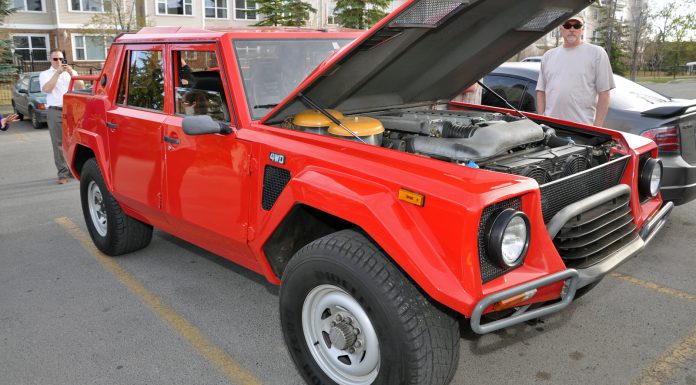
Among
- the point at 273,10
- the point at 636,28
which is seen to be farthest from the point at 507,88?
the point at 636,28

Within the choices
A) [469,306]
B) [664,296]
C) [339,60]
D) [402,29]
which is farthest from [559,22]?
[469,306]

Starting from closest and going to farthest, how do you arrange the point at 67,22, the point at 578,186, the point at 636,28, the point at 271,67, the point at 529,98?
the point at 578,186 < the point at 271,67 < the point at 529,98 < the point at 67,22 < the point at 636,28

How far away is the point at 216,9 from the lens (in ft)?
120

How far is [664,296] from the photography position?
4219 millimetres

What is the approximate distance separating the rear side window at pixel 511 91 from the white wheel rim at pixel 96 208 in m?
4.14

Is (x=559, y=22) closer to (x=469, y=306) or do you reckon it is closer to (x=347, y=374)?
(x=469, y=306)

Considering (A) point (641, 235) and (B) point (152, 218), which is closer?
(A) point (641, 235)

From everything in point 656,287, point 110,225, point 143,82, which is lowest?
point 656,287

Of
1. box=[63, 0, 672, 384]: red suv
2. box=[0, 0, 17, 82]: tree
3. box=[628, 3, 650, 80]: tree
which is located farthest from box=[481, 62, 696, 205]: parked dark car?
box=[628, 3, 650, 80]: tree

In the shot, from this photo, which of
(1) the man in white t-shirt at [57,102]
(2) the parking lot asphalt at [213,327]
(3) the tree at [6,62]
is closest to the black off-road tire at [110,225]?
(2) the parking lot asphalt at [213,327]

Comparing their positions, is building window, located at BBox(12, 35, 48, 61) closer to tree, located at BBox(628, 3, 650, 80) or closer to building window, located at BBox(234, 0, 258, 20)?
building window, located at BBox(234, 0, 258, 20)

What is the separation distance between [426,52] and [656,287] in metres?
2.52

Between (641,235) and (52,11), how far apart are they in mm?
37003

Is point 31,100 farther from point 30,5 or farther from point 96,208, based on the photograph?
point 30,5
